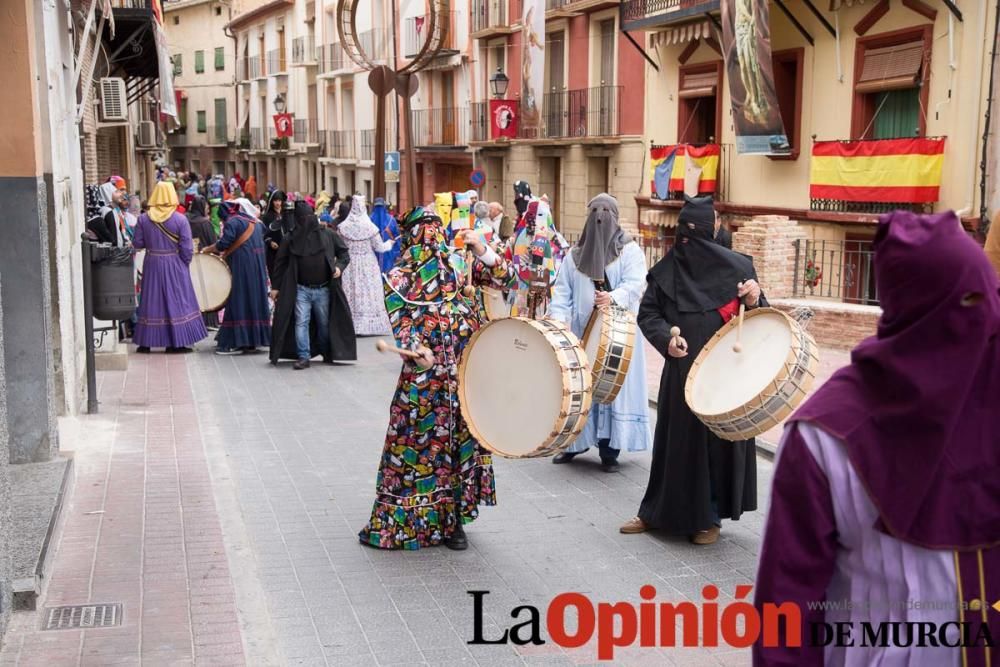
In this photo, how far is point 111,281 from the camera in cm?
1000

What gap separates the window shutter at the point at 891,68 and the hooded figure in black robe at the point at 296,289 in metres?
8.61

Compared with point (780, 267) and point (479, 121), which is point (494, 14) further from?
point (780, 267)

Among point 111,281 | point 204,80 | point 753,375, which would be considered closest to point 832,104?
point 111,281

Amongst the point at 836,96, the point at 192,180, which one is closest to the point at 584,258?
the point at 836,96

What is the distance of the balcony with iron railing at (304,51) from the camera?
4875cm

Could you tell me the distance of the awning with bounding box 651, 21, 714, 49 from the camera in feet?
71.4

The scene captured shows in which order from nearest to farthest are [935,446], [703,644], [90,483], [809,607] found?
[935,446] → [809,607] → [703,644] → [90,483]

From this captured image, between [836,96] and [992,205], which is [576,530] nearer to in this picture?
[992,205]

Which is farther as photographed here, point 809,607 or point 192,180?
point 192,180

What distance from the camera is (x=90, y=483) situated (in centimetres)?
774

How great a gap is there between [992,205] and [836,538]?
13622mm

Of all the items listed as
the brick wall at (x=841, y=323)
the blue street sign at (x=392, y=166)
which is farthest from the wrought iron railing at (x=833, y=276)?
the blue street sign at (x=392, y=166)

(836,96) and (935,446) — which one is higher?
(836,96)

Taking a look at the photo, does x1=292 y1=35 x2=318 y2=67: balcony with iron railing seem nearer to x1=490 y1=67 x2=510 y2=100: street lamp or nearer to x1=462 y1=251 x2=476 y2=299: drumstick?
x1=490 y1=67 x2=510 y2=100: street lamp
